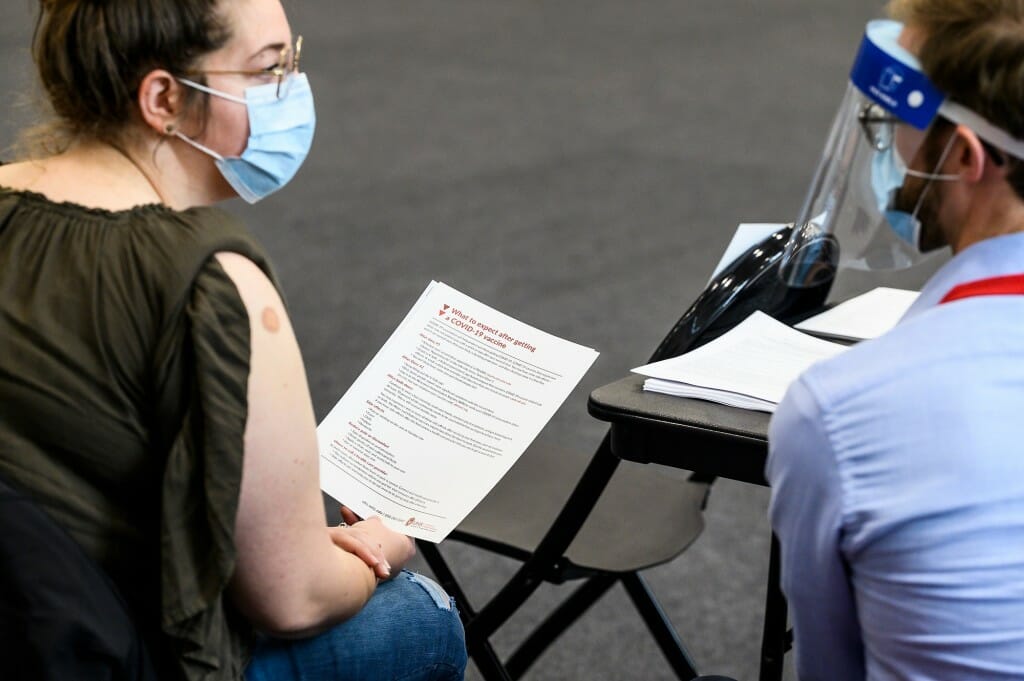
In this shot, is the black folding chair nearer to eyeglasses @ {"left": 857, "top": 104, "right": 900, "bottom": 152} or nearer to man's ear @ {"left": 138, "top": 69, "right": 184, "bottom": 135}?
eyeglasses @ {"left": 857, "top": 104, "right": 900, "bottom": 152}

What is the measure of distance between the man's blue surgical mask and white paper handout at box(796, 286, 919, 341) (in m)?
0.51

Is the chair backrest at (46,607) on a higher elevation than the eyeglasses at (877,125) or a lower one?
lower

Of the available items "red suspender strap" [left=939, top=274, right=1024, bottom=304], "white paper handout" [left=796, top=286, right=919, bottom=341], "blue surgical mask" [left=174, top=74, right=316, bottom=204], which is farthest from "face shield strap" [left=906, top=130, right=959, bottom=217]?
"blue surgical mask" [left=174, top=74, right=316, bottom=204]

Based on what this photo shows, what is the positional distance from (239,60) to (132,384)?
14.5 inches

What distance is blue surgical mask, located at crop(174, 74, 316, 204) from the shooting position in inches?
53.7

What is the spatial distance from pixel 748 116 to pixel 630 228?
1.68 m

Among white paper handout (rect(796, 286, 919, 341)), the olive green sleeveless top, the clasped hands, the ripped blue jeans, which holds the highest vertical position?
the olive green sleeveless top

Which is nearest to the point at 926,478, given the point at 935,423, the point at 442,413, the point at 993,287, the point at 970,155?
the point at 935,423

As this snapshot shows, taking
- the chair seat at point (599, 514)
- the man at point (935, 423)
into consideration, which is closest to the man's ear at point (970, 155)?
the man at point (935, 423)

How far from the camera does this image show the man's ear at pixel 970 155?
3.52 ft

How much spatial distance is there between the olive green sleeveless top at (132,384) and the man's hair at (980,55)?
24.8 inches

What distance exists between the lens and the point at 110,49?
1.24 m

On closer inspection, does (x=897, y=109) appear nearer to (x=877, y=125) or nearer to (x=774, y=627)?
(x=877, y=125)

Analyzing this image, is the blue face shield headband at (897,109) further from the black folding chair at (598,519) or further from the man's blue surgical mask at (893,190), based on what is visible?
the black folding chair at (598,519)
